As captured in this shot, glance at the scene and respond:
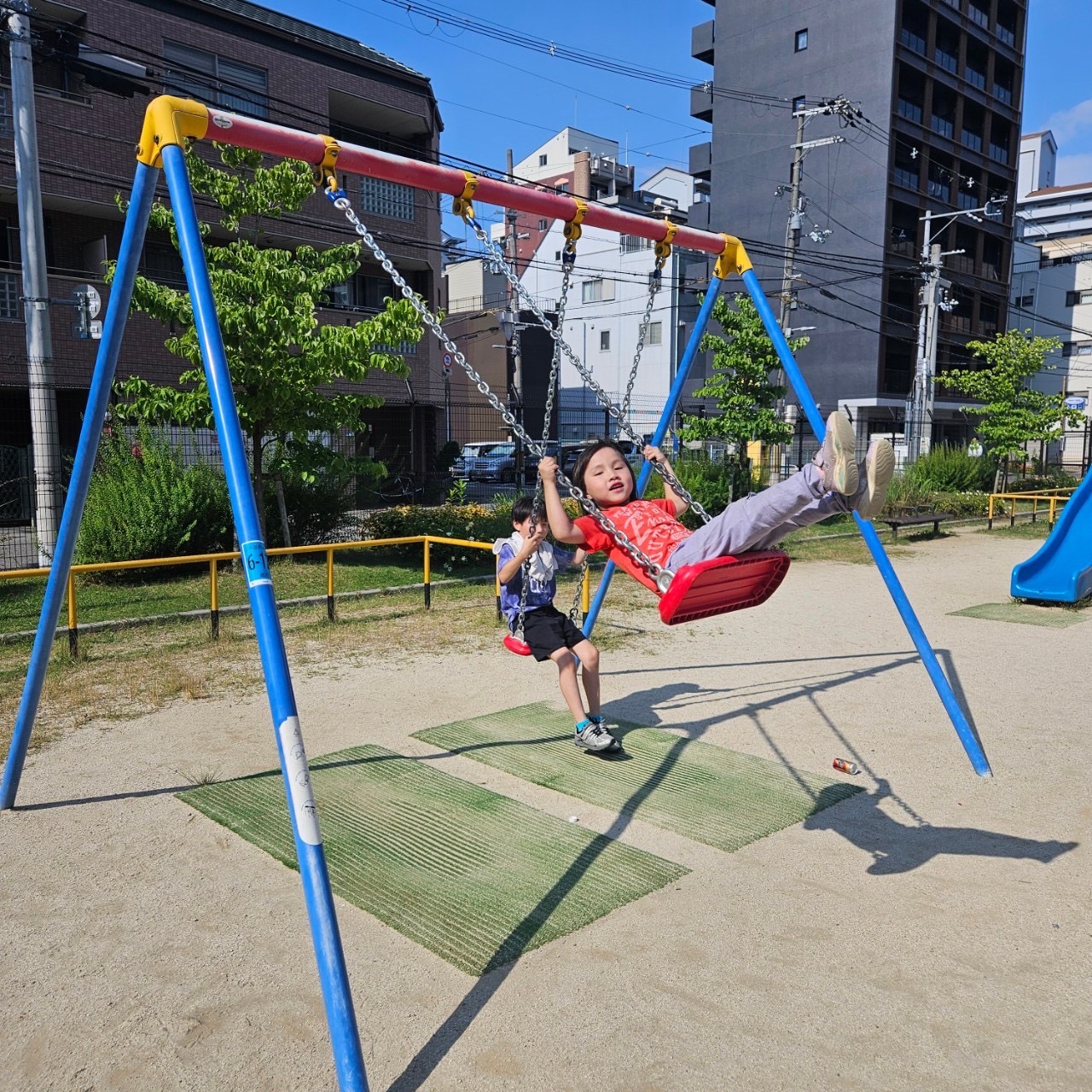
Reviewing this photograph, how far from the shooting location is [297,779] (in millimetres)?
2523

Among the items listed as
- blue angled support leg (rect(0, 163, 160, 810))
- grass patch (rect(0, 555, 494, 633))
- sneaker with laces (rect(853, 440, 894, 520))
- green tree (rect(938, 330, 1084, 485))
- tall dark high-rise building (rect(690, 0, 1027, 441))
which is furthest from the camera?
tall dark high-rise building (rect(690, 0, 1027, 441))

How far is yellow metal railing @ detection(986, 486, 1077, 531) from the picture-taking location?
1598 centimetres

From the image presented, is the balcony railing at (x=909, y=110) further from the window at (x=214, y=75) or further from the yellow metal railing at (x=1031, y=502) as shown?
the window at (x=214, y=75)

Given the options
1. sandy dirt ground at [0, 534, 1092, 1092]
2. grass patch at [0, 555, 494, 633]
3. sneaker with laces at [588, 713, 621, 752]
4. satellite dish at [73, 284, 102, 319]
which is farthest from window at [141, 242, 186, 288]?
sneaker with laces at [588, 713, 621, 752]

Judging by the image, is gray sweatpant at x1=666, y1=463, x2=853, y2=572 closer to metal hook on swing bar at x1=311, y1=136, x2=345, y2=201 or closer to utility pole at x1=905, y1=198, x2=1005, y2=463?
metal hook on swing bar at x1=311, y1=136, x2=345, y2=201

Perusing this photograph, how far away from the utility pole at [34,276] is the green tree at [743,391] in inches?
372

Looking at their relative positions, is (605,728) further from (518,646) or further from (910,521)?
(910,521)

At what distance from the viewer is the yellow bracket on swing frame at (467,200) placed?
172 inches

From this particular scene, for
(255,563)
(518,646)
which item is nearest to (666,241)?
(518,646)

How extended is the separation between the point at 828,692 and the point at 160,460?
26.7 ft

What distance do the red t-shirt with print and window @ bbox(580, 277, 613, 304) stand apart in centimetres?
3548

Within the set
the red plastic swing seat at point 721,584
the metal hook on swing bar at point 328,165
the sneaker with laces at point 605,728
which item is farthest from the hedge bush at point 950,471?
the metal hook on swing bar at point 328,165

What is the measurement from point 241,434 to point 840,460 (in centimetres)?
198

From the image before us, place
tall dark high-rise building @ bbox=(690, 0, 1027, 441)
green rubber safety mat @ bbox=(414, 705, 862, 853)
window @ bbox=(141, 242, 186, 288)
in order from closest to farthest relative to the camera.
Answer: green rubber safety mat @ bbox=(414, 705, 862, 853), window @ bbox=(141, 242, 186, 288), tall dark high-rise building @ bbox=(690, 0, 1027, 441)
